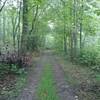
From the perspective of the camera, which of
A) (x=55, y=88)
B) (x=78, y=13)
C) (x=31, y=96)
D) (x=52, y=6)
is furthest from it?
(x=52, y=6)

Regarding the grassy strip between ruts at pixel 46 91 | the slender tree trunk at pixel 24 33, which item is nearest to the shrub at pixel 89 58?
the slender tree trunk at pixel 24 33

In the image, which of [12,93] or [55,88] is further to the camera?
[55,88]

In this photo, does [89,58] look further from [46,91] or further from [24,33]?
[46,91]

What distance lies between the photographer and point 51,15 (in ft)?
114

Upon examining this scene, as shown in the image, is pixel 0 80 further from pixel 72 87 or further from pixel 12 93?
pixel 72 87

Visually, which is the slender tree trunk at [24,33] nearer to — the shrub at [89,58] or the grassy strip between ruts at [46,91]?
the shrub at [89,58]

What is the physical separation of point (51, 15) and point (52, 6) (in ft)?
10.7

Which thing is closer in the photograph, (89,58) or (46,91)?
(46,91)

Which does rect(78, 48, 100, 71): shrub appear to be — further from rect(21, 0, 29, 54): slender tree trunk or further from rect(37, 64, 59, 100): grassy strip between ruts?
rect(37, 64, 59, 100): grassy strip between ruts

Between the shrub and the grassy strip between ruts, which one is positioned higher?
the shrub

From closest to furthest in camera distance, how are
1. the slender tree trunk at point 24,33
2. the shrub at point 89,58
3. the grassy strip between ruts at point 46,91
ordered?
the grassy strip between ruts at point 46,91
the slender tree trunk at point 24,33
the shrub at point 89,58

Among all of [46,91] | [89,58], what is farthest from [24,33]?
[46,91]

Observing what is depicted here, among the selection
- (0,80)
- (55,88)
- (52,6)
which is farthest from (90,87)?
(52,6)

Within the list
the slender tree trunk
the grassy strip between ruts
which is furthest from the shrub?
the grassy strip between ruts
